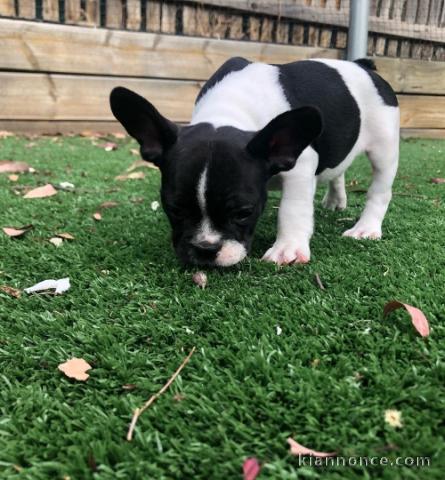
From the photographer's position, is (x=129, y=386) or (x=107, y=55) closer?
(x=129, y=386)

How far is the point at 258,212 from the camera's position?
2.11 metres

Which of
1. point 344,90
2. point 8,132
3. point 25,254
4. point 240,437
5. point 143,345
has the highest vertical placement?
point 344,90

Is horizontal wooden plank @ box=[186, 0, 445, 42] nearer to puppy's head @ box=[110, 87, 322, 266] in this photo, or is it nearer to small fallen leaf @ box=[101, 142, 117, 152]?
small fallen leaf @ box=[101, 142, 117, 152]

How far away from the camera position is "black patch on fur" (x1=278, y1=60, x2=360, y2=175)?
2.52 m

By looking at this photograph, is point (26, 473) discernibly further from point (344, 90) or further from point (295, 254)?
point (344, 90)

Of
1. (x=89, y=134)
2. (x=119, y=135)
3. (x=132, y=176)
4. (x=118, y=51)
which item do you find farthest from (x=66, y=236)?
(x=118, y=51)

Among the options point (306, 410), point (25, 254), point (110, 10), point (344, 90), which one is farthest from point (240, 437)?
point (110, 10)

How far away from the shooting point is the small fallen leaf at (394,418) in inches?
41.6

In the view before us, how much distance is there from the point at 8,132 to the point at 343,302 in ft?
16.1

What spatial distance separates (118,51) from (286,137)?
4.26 m

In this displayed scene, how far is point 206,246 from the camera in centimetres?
197

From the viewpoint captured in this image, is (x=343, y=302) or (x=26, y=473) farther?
(x=343, y=302)

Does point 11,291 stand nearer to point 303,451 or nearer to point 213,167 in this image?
point 213,167

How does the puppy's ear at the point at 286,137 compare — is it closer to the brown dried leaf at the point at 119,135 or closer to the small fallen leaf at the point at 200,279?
the small fallen leaf at the point at 200,279
